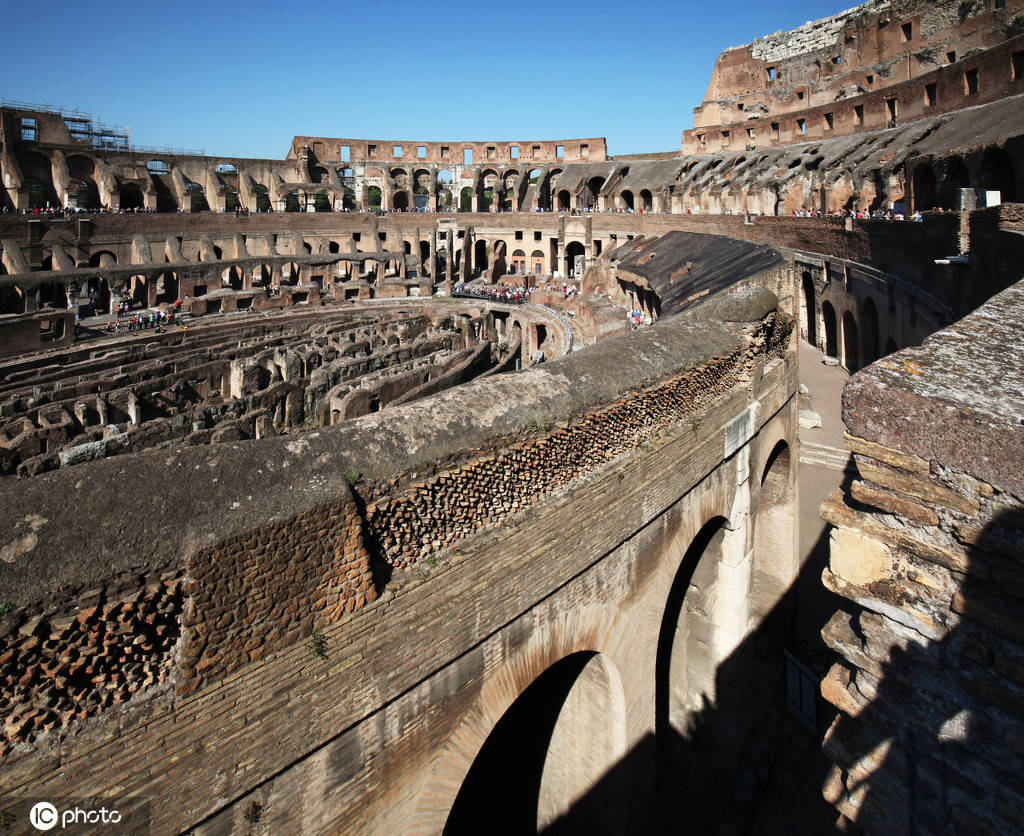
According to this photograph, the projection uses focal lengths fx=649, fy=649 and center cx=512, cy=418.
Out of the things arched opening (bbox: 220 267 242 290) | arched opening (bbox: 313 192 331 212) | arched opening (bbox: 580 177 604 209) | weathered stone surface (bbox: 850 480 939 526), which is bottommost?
weathered stone surface (bbox: 850 480 939 526)

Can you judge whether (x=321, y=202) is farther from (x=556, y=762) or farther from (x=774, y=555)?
(x=556, y=762)

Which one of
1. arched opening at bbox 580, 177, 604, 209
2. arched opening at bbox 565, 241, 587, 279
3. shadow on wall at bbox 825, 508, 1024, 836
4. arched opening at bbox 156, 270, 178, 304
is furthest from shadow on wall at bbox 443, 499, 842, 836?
arched opening at bbox 580, 177, 604, 209

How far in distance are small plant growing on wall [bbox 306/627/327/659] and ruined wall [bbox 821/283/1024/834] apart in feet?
9.27

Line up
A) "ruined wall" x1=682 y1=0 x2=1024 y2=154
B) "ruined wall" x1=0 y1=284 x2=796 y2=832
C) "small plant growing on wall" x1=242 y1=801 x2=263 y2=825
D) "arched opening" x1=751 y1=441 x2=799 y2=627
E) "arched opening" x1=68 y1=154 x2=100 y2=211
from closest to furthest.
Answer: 1. "ruined wall" x1=0 y1=284 x2=796 y2=832
2. "small plant growing on wall" x1=242 y1=801 x2=263 y2=825
3. "arched opening" x1=751 y1=441 x2=799 y2=627
4. "ruined wall" x1=682 y1=0 x2=1024 y2=154
5. "arched opening" x1=68 y1=154 x2=100 y2=211

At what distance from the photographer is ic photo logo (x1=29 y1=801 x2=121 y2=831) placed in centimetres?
300

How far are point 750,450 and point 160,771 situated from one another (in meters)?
7.58

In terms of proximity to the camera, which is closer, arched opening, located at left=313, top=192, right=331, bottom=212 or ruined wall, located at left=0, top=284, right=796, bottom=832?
ruined wall, located at left=0, top=284, right=796, bottom=832

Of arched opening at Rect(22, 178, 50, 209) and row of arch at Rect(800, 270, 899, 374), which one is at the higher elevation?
arched opening at Rect(22, 178, 50, 209)

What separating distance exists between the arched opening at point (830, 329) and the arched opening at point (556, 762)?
61.3 feet

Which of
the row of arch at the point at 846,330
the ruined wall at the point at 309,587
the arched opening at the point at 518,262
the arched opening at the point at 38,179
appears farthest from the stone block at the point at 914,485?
the arched opening at the point at 38,179

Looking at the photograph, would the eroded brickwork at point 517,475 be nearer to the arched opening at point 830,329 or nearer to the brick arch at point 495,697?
the brick arch at point 495,697

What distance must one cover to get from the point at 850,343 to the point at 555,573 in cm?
1863

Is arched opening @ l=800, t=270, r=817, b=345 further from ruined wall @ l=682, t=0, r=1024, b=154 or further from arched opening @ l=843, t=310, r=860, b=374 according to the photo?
ruined wall @ l=682, t=0, r=1024, b=154

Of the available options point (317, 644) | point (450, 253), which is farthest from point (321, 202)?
point (317, 644)
